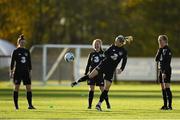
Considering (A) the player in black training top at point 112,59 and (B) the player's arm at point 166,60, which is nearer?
(A) the player in black training top at point 112,59

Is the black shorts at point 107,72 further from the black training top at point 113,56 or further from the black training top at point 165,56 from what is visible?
the black training top at point 165,56

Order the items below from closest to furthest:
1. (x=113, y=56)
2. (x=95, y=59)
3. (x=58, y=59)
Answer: (x=113, y=56), (x=95, y=59), (x=58, y=59)

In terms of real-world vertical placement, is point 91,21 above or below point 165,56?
above

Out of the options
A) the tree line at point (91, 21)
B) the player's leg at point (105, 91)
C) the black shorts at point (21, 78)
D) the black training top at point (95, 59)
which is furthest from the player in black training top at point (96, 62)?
the tree line at point (91, 21)

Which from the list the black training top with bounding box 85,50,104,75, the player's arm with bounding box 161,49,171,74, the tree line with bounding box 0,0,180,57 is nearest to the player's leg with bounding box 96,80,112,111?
the black training top with bounding box 85,50,104,75

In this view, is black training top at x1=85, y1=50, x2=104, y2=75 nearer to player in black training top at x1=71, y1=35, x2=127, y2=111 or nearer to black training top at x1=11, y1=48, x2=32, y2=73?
player in black training top at x1=71, y1=35, x2=127, y2=111

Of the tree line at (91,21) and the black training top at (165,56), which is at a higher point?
the tree line at (91,21)

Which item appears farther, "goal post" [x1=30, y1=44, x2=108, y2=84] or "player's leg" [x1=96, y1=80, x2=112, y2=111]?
"goal post" [x1=30, y1=44, x2=108, y2=84]

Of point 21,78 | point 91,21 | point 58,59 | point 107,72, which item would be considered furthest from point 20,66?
point 91,21

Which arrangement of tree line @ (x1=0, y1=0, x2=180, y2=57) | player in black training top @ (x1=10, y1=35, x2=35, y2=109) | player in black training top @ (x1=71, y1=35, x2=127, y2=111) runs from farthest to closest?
→ tree line @ (x1=0, y1=0, x2=180, y2=57) → player in black training top @ (x1=10, y1=35, x2=35, y2=109) → player in black training top @ (x1=71, y1=35, x2=127, y2=111)

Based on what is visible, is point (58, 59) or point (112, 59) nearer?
point (112, 59)

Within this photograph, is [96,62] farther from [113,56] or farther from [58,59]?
[58,59]

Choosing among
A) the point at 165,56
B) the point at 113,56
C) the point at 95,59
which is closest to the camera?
the point at 113,56

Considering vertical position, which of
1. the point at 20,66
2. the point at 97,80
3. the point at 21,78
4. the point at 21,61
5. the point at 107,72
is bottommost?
the point at 97,80
